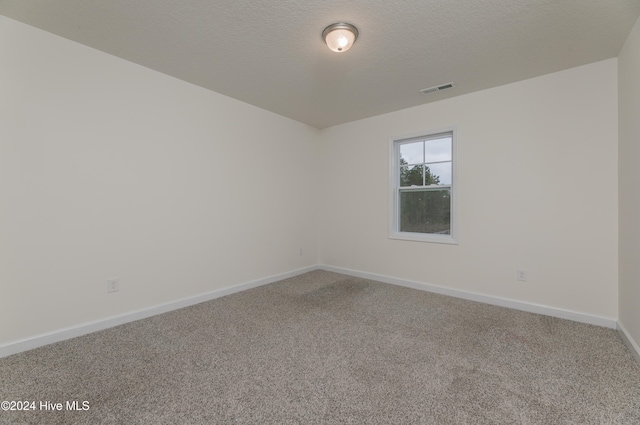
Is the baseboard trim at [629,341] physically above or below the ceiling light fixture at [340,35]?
below

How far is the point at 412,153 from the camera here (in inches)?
154

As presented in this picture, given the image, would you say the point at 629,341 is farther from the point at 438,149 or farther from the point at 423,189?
the point at 438,149

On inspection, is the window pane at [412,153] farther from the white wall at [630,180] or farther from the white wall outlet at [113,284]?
the white wall outlet at [113,284]

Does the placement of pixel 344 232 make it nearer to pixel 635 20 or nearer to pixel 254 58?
pixel 254 58

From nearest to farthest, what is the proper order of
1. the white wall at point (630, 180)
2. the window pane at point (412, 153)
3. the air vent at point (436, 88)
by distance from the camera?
1. the white wall at point (630, 180)
2. the air vent at point (436, 88)
3. the window pane at point (412, 153)

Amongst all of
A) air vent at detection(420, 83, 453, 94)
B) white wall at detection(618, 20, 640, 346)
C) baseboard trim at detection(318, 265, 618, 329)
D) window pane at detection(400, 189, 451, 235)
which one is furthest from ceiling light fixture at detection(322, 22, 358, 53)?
baseboard trim at detection(318, 265, 618, 329)

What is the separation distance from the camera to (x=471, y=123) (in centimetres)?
328

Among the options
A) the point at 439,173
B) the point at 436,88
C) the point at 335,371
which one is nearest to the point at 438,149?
the point at 439,173

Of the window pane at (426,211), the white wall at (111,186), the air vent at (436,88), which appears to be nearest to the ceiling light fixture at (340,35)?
the air vent at (436,88)

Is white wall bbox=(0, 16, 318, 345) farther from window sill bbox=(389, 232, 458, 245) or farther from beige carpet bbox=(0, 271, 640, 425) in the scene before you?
window sill bbox=(389, 232, 458, 245)

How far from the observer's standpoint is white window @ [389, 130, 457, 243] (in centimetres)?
358

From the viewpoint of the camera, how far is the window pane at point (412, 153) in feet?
12.6

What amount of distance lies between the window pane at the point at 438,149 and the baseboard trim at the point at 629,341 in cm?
227

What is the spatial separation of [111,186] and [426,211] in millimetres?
3670
